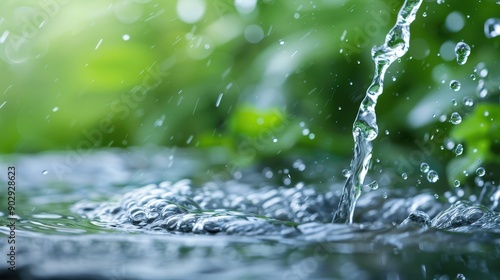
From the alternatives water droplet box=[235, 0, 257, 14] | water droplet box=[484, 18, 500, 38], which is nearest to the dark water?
water droplet box=[484, 18, 500, 38]

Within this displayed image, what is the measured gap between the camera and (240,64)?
234 cm

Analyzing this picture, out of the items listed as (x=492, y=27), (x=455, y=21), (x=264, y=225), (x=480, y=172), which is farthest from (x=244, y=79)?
(x=264, y=225)

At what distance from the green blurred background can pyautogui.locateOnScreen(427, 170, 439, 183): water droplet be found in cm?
2

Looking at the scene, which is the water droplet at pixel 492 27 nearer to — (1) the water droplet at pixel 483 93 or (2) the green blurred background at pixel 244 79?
(2) the green blurred background at pixel 244 79

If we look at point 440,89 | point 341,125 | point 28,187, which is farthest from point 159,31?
point 440,89

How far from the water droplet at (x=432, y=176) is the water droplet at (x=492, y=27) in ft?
1.29

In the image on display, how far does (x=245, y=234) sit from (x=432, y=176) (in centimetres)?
85

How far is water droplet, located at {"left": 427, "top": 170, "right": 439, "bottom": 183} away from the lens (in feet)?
→ 4.92

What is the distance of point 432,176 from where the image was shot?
5.03 ft

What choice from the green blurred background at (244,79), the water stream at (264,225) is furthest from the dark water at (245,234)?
the green blurred background at (244,79)

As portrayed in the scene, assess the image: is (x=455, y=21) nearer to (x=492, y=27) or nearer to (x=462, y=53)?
(x=492, y=27)

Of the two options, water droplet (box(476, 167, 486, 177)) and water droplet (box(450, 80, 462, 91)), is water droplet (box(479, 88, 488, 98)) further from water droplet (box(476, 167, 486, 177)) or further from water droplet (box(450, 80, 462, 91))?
water droplet (box(476, 167, 486, 177))

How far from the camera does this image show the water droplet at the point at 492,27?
1660 mm

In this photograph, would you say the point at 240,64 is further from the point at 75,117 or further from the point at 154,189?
the point at 154,189
